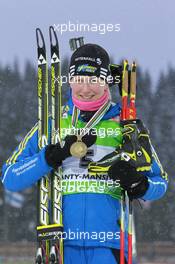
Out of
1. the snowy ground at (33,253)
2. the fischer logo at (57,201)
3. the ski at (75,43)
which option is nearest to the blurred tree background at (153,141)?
the snowy ground at (33,253)

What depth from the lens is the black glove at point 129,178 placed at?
3906 millimetres

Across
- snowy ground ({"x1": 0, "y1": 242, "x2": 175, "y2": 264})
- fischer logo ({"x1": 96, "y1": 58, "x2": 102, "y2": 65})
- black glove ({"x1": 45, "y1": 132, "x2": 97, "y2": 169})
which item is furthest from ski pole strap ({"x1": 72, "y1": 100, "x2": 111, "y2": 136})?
Answer: snowy ground ({"x1": 0, "y1": 242, "x2": 175, "y2": 264})

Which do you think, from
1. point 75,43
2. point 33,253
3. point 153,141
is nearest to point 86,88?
point 75,43

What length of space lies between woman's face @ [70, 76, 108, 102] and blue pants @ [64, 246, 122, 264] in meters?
0.75

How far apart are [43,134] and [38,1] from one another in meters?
37.4

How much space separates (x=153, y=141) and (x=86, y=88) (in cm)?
2443

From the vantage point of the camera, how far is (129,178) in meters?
3.92

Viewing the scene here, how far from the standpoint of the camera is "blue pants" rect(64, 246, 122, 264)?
13.0 feet

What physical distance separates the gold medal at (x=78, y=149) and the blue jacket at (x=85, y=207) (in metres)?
0.15

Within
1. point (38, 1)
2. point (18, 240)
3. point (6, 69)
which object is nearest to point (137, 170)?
point (18, 240)

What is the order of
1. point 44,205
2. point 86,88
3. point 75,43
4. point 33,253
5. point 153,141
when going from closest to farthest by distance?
point 86,88
point 44,205
point 75,43
point 33,253
point 153,141

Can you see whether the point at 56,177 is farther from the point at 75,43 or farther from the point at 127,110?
the point at 75,43

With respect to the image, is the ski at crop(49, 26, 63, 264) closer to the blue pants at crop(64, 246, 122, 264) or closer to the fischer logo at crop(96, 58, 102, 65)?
the blue pants at crop(64, 246, 122, 264)

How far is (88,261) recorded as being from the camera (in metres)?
3.97
